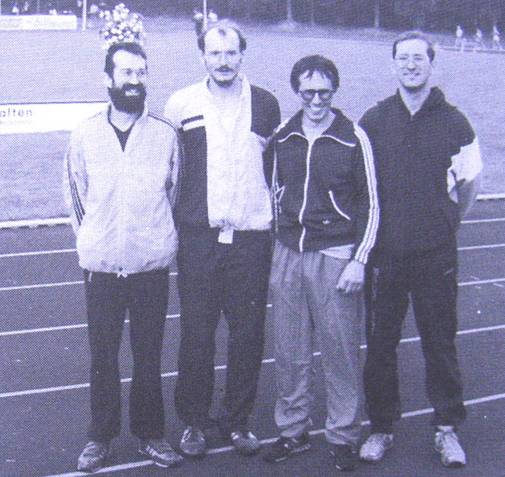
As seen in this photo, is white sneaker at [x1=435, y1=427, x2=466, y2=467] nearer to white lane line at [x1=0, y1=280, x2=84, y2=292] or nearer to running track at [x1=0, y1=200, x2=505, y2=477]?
running track at [x1=0, y1=200, x2=505, y2=477]

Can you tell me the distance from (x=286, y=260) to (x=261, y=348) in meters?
0.53

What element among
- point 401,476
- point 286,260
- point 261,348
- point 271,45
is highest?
point 271,45

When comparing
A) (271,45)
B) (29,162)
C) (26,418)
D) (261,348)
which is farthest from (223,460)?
(271,45)

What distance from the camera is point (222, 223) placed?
14.6 feet

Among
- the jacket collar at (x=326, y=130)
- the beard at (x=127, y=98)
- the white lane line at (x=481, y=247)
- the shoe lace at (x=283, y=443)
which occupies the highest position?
the beard at (x=127, y=98)

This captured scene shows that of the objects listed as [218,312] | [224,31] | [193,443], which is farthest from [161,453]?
[224,31]

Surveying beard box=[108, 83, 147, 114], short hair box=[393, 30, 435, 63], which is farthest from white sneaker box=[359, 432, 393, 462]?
beard box=[108, 83, 147, 114]

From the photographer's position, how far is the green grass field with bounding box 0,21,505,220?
16375 millimetres

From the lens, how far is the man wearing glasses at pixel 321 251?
4.27m

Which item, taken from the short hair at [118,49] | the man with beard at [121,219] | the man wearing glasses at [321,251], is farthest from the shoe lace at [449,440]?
the short hair at [118,49]

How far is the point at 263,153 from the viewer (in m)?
4.54

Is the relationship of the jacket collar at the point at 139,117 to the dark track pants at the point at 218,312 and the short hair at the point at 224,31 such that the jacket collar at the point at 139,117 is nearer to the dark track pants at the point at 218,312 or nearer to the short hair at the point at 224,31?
the short hair at the point at 224,31

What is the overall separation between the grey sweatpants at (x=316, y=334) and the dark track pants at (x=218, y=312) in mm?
111

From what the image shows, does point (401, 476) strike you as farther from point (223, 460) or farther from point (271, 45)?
point (271, 45)
